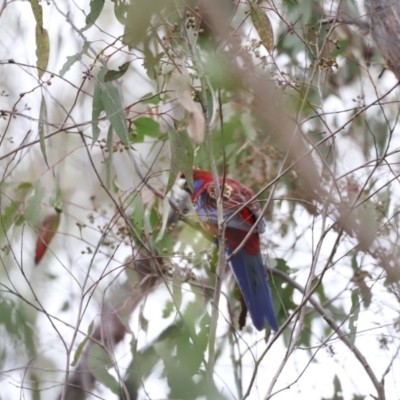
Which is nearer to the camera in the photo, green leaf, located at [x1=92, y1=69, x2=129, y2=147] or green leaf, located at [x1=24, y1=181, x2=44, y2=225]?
green leaf, located at [x1=92, y1=69, x2=129, y2=147]

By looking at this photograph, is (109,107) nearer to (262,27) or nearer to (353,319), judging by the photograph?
(262,27)

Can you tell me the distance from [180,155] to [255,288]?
3.73 ft

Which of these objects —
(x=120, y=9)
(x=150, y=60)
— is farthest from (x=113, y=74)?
(x=120, y=9)

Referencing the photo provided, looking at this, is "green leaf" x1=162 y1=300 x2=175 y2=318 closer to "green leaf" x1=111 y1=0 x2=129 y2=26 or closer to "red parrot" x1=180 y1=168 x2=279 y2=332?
"red parrot" x1=180 y1=168 x2=279 y2=332

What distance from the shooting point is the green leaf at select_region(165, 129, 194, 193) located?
199cm

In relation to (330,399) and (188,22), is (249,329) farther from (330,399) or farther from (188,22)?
(188,22)

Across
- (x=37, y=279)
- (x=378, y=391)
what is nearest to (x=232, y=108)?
(x=37, y=279)

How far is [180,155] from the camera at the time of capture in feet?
6.60

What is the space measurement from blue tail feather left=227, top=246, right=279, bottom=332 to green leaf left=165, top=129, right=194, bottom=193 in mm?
867

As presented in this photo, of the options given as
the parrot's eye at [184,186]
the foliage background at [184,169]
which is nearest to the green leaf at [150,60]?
the foliage background at [184,169]

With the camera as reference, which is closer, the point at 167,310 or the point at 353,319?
the point at 353,319

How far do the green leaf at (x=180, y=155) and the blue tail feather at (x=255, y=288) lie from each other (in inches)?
34.1

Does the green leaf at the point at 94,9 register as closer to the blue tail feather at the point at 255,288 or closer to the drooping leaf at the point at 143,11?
the drooping leaf at the point at 143,11

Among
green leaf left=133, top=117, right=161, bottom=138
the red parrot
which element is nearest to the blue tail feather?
the red parrot
